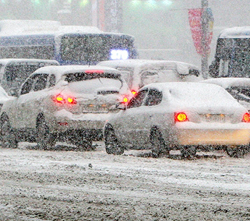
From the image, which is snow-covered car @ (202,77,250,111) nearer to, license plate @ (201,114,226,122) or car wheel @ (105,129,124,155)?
license plate @ (201,114,226,122)

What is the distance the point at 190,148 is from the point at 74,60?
12637 mm

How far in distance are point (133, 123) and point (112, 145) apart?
2.79ft

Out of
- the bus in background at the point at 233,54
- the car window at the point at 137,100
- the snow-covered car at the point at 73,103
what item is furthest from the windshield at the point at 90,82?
the bus in background at the point at 233,54

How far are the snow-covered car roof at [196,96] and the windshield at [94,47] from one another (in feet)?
38.2

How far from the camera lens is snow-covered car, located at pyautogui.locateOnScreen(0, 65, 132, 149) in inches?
569

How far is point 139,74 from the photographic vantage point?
55.7 ft

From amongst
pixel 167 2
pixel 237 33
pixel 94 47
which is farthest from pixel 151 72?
pixel 167 2

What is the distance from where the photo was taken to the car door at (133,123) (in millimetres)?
13328

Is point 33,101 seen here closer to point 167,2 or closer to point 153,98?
point 153,98

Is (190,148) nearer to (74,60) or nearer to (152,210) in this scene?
(152,210)

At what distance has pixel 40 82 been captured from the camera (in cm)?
1559

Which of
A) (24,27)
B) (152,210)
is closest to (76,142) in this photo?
(152,210)

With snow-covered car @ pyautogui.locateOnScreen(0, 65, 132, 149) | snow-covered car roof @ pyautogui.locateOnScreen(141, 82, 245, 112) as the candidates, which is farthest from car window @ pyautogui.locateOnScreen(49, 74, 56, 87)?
snow-covered car roof @ pyautogui.locateOnScreen(141, 82, 245, 112)

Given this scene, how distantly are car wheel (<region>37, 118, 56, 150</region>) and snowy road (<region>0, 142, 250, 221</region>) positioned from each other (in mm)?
2303
